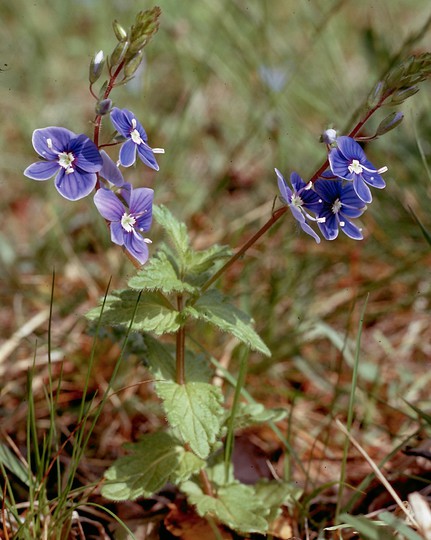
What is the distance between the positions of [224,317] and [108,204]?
1.42ft

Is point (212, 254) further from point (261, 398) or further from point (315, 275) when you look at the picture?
point (315, 275)

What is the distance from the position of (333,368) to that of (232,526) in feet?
3.94

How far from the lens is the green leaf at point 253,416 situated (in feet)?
7.00

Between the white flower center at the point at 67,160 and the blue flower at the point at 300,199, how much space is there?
511 millimetres

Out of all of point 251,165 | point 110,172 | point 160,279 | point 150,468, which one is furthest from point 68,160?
point 251,165

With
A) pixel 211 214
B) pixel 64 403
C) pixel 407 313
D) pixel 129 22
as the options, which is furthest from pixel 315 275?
pixel 129 22

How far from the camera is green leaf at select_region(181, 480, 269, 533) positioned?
2.00m

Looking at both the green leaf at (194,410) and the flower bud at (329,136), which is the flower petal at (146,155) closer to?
the flower bud at (329,136)

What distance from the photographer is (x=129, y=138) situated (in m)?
1.78

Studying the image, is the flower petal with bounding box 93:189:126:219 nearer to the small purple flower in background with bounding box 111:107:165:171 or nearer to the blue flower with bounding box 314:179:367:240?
the small purple flower in background with bounding box 111:107:165:171

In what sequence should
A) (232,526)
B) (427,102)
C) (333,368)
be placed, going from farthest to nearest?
(427,102) < (333,368) < (232,526)

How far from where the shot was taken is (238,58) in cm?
432

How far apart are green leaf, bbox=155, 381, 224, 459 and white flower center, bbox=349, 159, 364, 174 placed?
70 centimetres

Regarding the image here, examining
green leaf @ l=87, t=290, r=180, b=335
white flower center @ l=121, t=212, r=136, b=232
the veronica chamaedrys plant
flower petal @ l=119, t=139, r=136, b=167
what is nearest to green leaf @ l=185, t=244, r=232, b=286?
the veronica chamaedrys plant
